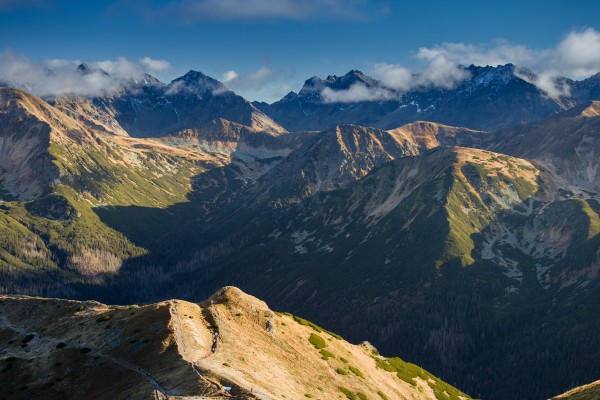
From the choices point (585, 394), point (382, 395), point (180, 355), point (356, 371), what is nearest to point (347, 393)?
point (382, 395)

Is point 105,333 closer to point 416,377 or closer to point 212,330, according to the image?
point 212,330

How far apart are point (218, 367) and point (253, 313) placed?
28769 millimetres

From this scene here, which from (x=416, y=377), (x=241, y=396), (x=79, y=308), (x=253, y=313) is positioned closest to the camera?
(x=241, y=396)

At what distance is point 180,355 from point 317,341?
1453 inches

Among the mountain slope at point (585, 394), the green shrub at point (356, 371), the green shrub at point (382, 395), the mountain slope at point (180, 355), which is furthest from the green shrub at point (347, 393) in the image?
the mountain slope at point (585, 394)

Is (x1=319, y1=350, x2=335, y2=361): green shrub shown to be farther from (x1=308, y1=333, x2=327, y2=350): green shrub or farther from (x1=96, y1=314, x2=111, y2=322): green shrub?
(x1=96, y1=314, x2=111, y2=322): green shrub

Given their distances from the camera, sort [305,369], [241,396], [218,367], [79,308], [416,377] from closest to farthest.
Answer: [241,396] → [218,367] → [305,369] → [79,308] → [416,377]

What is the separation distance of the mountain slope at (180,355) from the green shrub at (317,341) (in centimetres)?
28

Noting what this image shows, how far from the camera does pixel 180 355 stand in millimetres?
78188

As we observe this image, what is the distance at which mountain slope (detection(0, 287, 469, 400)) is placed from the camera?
7325cm

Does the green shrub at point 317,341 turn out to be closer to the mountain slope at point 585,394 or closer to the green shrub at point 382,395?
the green shrub at point 382,395

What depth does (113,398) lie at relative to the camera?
231 feet

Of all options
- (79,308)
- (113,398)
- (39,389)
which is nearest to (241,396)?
(113,398)

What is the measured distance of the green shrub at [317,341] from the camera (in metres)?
106
